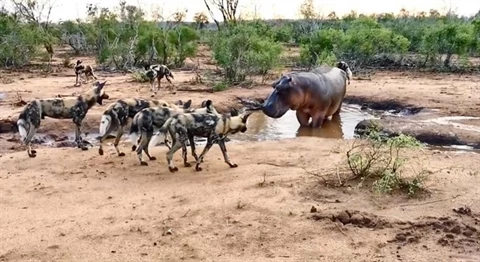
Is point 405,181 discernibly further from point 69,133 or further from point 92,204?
point 69,133

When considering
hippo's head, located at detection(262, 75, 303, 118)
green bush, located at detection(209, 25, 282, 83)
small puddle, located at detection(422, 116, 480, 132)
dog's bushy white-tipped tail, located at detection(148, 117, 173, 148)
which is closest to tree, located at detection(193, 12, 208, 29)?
green bush, located at detection(209, 25, 282, 83)

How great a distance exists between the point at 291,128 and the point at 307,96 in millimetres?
1046

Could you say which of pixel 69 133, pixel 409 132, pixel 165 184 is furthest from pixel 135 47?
pixel 165 184

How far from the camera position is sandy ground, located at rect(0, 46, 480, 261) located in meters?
5.19

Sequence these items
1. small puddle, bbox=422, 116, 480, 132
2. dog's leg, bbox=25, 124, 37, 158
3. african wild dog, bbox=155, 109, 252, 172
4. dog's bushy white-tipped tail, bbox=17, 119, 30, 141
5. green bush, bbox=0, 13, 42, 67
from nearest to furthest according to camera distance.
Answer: african wild dog, bbox=155, 109, 252, 172, dog's leg, bbox=25, 124, 37, 158, dog's bushy white-tipped tail, bbox=17, 119, 30, 141, small puddle, bbox=422, 116, 480, 132, green bush, bbox=0, 13, 42, 67

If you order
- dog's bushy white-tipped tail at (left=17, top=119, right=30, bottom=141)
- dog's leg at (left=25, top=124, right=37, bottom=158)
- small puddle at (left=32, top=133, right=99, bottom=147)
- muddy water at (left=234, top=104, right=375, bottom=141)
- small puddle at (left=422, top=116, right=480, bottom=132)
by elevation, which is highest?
dog's bushy white-tipped tail at (left=17, top=119, right=30, bottom=141)

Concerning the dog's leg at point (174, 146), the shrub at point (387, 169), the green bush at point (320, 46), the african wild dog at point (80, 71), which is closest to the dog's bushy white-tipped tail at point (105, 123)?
the dog's leg at point (174, 146)

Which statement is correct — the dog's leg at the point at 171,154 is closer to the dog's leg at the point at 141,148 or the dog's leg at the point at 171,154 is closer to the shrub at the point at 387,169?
the dog's leg at the point at 141,148

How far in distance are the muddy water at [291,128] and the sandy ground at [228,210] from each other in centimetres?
208

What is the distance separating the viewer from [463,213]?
5.86m

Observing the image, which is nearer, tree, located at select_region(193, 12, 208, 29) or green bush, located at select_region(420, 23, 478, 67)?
green bush, located at select_region(420, 23, 478, 67)

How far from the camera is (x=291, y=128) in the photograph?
12.6 meters

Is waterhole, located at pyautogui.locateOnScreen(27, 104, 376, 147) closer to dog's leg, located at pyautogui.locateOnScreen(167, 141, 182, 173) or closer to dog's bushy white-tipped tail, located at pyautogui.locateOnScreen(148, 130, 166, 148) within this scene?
dog's bushy white-tipped tail, located at pyautogui.locateOnScreen(148, 130, 166, 148)

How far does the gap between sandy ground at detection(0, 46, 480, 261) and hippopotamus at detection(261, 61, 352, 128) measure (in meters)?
2.19
